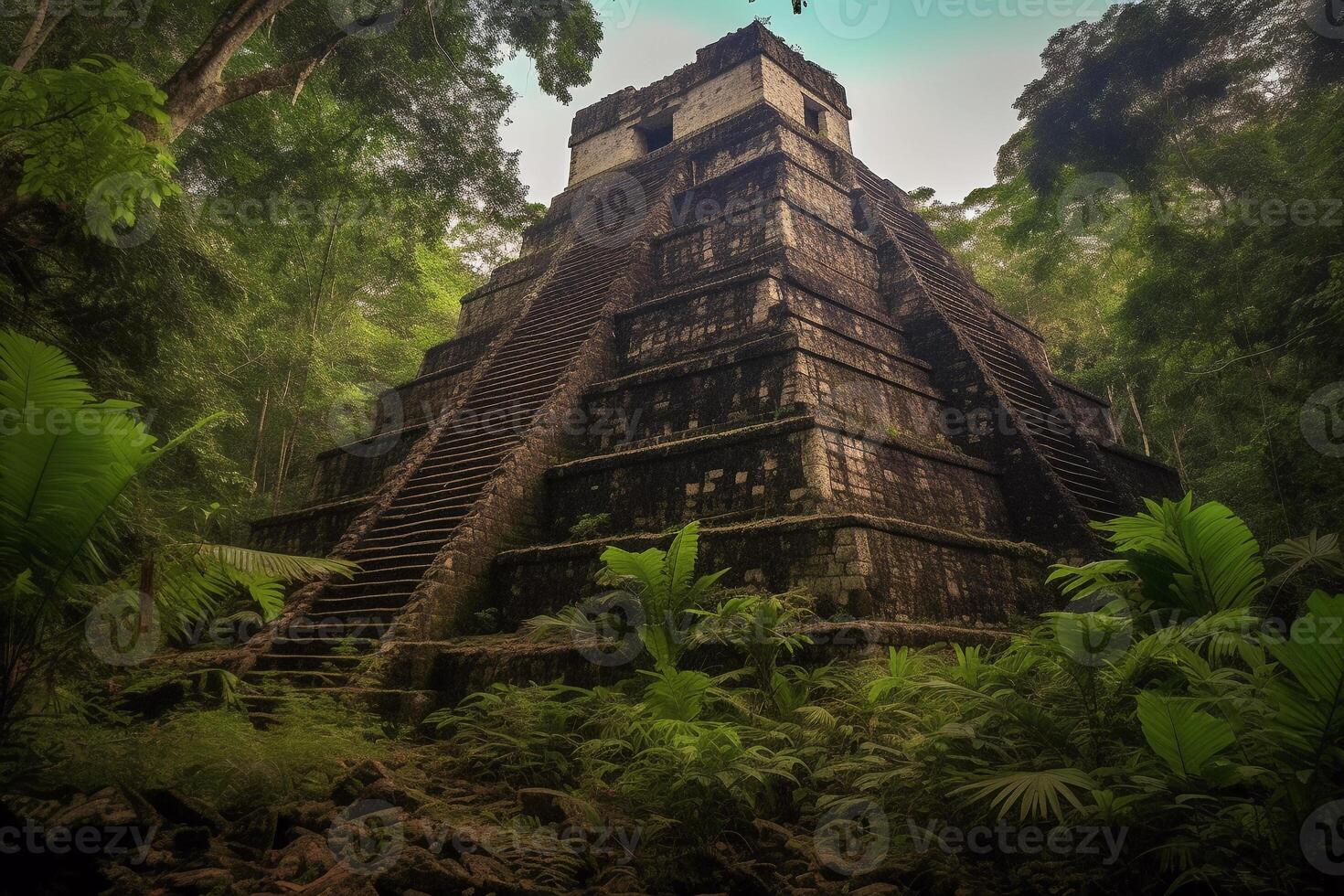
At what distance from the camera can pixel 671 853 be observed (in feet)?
9.84

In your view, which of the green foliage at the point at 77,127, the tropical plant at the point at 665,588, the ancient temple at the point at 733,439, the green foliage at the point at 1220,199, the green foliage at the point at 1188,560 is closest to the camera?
the green foliage at the point at 1188,560

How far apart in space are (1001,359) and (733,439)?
6.05m

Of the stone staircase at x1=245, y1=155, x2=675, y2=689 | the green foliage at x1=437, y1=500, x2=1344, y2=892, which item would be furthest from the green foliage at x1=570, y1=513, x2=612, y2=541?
the green foliage at x1=437, y1=500, x2=1344, y2=892

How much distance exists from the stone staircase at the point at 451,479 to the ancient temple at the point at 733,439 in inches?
1.6

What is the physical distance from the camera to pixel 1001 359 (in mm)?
10461

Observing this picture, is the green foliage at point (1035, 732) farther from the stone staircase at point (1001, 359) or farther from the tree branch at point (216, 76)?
the tree branch at point (216, 76)

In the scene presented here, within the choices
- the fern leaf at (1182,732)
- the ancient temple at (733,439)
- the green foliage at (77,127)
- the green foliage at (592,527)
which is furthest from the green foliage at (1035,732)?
the green foliage at (77,127)

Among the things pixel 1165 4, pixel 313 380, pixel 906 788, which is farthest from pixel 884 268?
pixel 313 380

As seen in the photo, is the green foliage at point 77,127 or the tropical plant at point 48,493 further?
the green foliage at point 77,127

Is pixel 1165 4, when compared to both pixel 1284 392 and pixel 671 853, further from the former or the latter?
pixel 671 853

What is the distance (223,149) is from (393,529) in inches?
261

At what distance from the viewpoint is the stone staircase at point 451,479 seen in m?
5.96

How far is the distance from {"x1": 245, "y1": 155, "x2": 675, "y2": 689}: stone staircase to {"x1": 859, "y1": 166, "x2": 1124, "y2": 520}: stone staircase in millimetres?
5301

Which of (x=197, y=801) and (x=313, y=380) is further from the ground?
(x=313, y=380)
